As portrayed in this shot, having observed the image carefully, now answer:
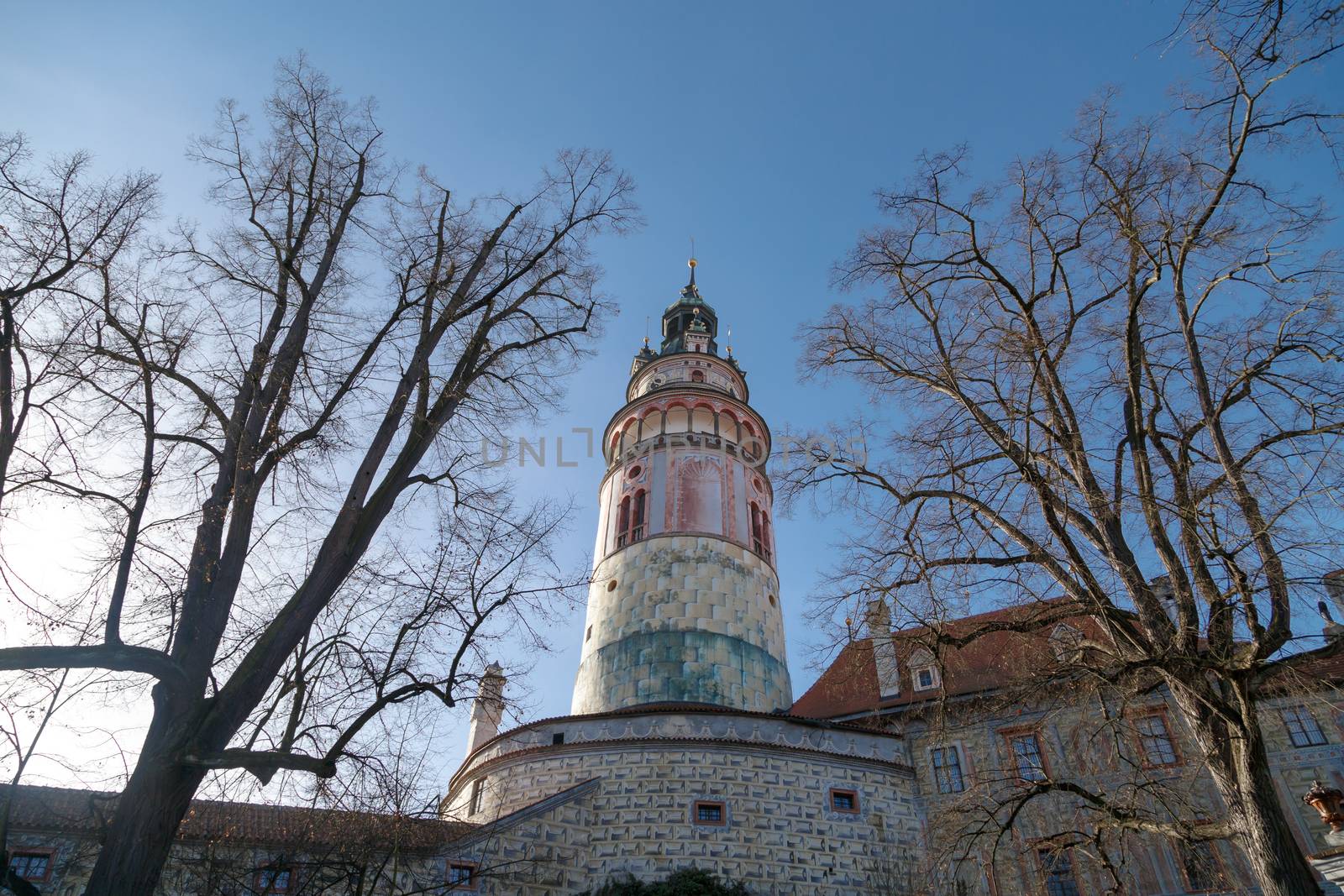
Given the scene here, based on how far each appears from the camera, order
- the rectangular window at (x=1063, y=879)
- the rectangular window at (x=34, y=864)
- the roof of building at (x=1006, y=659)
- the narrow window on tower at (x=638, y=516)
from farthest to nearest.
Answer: the narrow window on tower at (x=638, y=516) < the rectangular window at (x=1063, y=879) < the rectangular window at (x=34, y=864) < the roof of building at (x=1006, y=659)

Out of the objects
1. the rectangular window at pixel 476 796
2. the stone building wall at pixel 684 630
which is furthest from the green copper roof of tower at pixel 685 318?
the rectangular window at pixel 476 796

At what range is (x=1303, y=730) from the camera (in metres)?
13.7

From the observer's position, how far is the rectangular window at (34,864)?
1247 cm

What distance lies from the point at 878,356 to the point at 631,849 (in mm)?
9706

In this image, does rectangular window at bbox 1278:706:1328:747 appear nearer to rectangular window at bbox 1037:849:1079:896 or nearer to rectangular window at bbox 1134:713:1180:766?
rectangular window at bbox 1134:713:1180:766

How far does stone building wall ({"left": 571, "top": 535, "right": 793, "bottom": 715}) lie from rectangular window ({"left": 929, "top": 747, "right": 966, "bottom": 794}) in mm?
3747

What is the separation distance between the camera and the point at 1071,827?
1389 centimetres

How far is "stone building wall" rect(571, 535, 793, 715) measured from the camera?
18.3m

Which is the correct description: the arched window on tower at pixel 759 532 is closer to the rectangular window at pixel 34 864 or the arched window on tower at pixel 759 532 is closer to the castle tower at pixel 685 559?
the castle tower at pixel 685 559

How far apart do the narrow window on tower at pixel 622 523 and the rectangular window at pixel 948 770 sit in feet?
29.4

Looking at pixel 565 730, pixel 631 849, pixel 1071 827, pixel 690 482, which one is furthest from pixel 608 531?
pixel 1071 827

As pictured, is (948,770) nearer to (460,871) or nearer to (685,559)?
(685,559)

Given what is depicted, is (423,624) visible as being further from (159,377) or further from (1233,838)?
(1233,838)

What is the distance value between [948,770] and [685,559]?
738 cm
